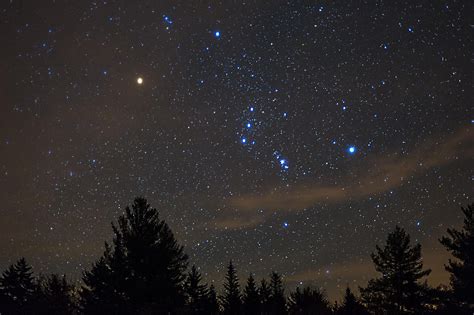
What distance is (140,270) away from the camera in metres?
22.6

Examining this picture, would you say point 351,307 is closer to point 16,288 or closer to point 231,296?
point 231,296

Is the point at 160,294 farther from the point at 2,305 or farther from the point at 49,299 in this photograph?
the point at 2,305

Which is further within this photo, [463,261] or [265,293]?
[265,293]

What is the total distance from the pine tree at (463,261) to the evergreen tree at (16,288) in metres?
36.0

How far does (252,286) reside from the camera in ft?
154

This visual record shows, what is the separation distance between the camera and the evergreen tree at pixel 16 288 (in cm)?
4541

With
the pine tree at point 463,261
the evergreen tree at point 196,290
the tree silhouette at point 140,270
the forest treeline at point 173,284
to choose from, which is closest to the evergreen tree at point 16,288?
the forest treeline at point 173,284

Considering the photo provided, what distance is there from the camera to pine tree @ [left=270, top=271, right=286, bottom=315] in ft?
152

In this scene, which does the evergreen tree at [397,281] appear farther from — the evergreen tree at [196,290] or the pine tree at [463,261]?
the evergreen tree at [196,290]

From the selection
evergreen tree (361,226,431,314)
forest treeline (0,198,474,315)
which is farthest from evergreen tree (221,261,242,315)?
evergreen tree (361,226,431,314)

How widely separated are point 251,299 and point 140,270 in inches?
1009

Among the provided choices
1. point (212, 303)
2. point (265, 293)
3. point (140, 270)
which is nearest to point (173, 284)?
point (140, 270)

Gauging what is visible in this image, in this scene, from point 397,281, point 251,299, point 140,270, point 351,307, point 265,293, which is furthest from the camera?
point 265,293

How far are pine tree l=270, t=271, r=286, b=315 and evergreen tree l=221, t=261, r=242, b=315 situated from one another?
350cm
